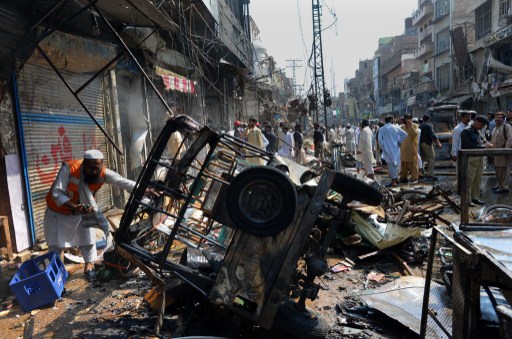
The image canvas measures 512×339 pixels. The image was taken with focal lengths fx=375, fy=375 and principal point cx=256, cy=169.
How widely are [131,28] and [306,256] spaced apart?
714 cm

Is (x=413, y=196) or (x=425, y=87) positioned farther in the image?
(x=425, y=87)

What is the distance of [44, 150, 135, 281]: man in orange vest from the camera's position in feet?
14.8

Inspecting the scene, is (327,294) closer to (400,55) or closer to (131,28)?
(131,28)

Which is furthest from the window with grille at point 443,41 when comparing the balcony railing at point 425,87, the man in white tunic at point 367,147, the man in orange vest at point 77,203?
the man in orange vest at point 77,203

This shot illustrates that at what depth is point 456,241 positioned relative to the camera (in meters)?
2.26

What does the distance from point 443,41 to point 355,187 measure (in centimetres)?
4423

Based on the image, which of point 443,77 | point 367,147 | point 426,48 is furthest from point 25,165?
point 426,48

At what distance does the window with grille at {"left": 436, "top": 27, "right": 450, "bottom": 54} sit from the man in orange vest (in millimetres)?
41853

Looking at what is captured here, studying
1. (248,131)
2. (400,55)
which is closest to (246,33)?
(248,131)

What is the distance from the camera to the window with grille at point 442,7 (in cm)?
3977

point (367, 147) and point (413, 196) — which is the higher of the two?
point (367, 147)

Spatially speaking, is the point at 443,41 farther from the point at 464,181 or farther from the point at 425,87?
the point at 464,181

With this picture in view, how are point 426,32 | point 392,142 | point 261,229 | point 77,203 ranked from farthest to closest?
point 426,32 < point 392,142 < point 77,203 < point 261,229

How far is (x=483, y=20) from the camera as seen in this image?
28.3m
